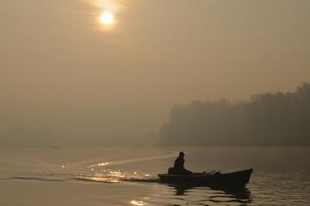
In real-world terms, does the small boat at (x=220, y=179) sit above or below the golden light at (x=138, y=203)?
above

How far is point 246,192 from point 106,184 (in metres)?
13.7

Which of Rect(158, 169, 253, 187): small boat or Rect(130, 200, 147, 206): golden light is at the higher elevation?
Rect(158, 169, 253, 187): small boat

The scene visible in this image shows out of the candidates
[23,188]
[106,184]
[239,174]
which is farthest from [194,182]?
[23,188]

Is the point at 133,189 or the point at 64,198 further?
the point at 133,189

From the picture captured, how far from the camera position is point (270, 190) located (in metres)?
40.9

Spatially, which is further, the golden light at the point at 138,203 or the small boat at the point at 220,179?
the small boat at the point at 220,179

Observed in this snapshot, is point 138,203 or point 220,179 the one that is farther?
point 220,179

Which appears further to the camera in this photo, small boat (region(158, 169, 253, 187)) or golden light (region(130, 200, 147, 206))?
small boat (region(158, 169, 253, 187))

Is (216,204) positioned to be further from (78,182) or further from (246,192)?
(78,182)

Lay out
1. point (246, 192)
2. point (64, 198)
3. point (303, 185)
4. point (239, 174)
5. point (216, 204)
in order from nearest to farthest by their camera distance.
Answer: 1. point (216, 204)
2. point (64, 198)
3. point (246, 192)
4. point (239, 174)
5. point (303, 185)

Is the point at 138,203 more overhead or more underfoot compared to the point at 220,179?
more underfoot

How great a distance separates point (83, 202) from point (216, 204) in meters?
8.67

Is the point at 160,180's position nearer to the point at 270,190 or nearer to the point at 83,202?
the point at 270,190

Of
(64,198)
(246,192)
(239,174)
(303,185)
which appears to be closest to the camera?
(64,198)
